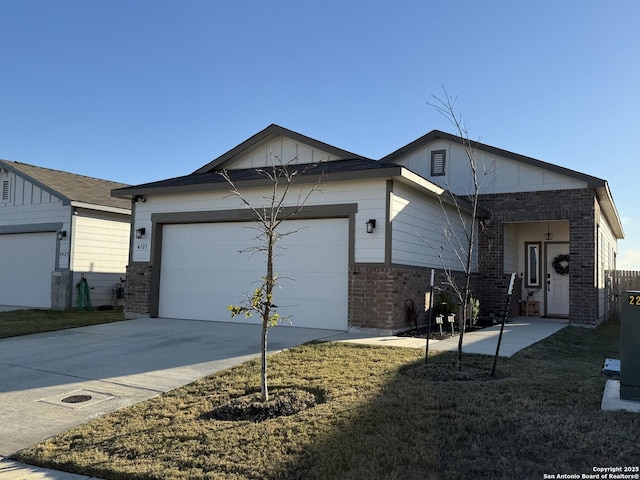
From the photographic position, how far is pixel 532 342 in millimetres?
9633

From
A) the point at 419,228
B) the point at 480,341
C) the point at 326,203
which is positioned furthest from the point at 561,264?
the point at 326,203

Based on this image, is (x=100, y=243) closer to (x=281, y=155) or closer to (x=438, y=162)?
(x=281, y=155)

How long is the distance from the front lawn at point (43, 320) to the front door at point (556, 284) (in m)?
13.0

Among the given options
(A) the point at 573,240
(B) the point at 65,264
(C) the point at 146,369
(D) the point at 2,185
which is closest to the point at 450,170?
(A) the point at 573,240

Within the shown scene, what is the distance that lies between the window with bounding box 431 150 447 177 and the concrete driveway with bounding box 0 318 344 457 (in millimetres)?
7568

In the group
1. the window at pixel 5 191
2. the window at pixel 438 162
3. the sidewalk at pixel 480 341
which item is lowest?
the sidewalk at pixel 480 341

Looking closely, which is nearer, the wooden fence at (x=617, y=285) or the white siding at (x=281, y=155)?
the white siding at (x=281, y=155)

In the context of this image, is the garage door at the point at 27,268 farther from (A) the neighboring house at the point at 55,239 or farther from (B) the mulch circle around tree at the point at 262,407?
(B) the mulch circle around tree at the point at 262,407

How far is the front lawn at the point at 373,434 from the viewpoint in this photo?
378 centimetres

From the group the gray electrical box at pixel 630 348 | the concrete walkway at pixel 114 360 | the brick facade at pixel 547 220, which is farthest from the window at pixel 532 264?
→ the gray electrical box at pixel 630 348

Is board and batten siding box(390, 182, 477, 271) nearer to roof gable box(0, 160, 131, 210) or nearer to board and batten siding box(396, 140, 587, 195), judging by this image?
board and batten siding box(396, 140, 587, 195)

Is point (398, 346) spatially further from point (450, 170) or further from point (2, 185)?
point (2, 185)

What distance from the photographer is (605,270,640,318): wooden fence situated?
1750 cm

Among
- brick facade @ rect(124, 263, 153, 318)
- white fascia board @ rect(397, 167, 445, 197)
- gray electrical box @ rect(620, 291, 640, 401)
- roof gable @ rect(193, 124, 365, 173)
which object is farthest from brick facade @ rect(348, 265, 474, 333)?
brick facade @ rect(124, 263, 153, 318)
